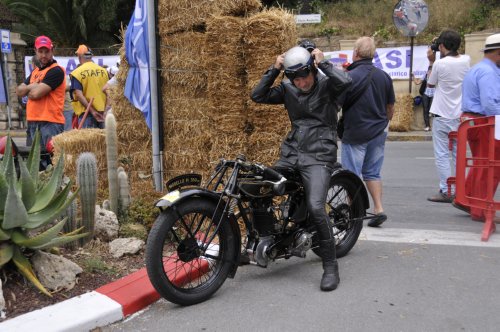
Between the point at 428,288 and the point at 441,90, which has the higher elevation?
the point at 441,90

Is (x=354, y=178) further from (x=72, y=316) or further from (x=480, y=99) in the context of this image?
(x=72, y=316)

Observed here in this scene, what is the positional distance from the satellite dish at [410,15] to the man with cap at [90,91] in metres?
11.4

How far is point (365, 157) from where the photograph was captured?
233 inches

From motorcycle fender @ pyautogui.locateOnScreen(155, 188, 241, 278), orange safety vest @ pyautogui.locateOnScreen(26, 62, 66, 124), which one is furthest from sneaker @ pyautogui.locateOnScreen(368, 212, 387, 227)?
orange safety vest @ pyautogui.locateOnScreen(26, 62, 66, 124)

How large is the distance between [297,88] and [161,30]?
2.15 m

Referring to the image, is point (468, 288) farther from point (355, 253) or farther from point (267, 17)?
point (267, 17)

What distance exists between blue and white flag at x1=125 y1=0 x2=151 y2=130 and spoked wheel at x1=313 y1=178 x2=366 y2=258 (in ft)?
7.80

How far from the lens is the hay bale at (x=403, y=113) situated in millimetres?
16734

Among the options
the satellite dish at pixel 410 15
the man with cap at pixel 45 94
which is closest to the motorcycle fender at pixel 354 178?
the man with cap at pixel 45 94

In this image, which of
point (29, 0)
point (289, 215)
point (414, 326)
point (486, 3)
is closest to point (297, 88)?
point (289, 215)

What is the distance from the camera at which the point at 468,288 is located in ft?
13.9

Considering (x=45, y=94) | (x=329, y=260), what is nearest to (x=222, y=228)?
(x=329, y=260)

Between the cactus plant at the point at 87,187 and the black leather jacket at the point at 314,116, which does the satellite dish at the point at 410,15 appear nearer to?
the black leather jacket at the point at 314,116

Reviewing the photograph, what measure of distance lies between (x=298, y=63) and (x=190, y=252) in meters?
1.66
